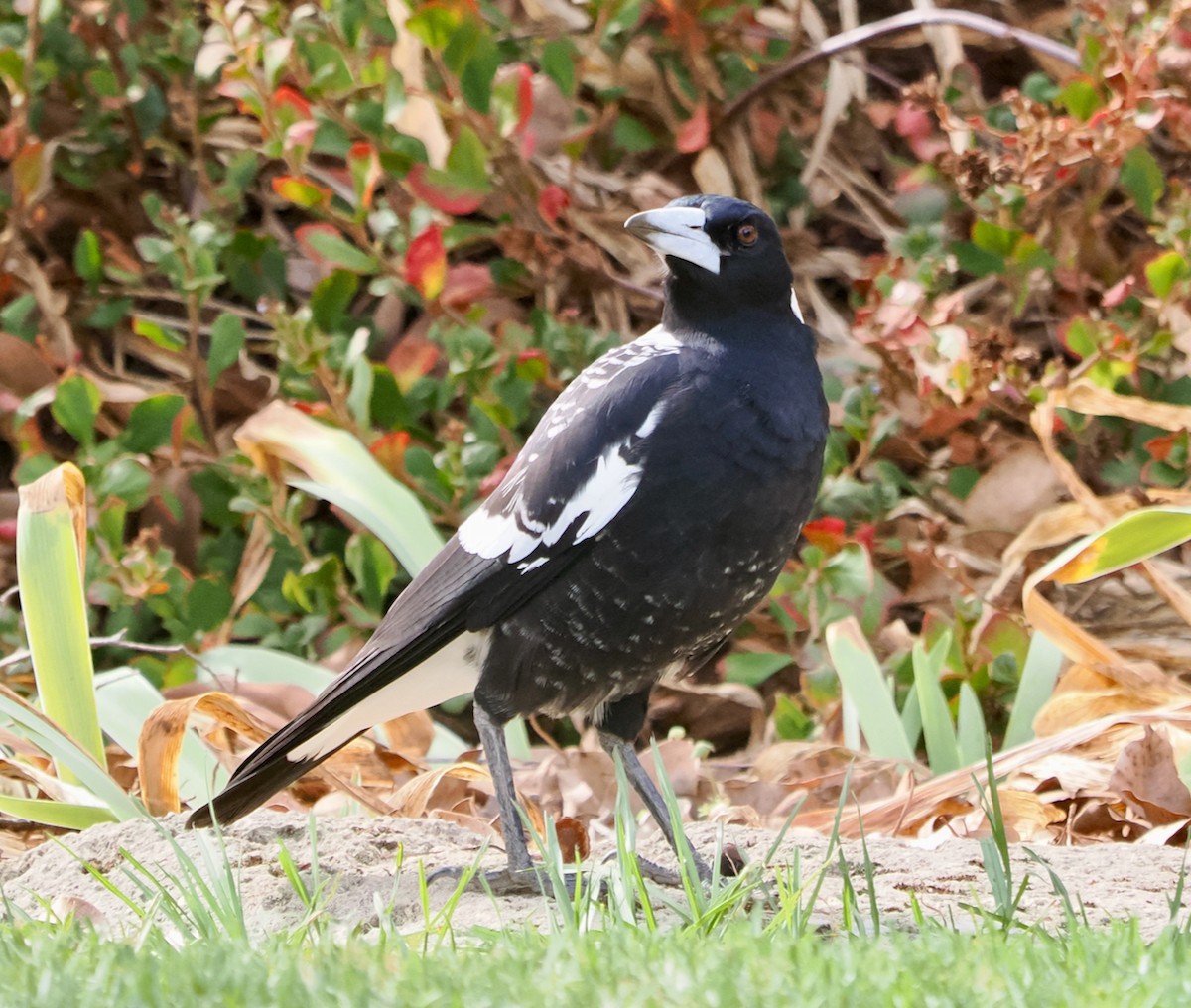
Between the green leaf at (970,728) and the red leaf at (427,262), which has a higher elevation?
the red leaf at (427,262)

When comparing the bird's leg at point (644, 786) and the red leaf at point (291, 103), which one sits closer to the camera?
the bird's leg at point (644, 786)

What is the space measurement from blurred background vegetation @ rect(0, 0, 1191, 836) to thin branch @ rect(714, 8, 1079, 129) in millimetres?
14

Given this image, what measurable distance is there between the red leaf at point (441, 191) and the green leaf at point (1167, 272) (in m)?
1.42

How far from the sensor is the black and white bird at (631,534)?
218 cm

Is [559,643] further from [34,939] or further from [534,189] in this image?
[534,189]

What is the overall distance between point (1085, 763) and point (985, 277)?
1.64 meters

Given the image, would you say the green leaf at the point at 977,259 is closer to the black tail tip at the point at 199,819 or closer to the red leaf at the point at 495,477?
the red leaf at the point at 495,477

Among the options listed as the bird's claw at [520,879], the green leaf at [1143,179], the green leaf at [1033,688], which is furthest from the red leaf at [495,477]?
the green leaf at [1143,179]

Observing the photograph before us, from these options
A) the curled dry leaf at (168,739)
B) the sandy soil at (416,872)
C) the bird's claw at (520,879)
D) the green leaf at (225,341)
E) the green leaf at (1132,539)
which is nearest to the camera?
the sandy soil at (416,872)

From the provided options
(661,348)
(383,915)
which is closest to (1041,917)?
(383,915)

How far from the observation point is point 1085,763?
2604 mm

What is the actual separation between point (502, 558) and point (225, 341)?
4.74 ft

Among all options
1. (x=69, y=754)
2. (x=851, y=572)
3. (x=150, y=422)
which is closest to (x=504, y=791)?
(x=69, y=754)

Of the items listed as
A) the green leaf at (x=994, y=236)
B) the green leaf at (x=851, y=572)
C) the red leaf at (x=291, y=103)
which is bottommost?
the green leaf at (x=851, y=572)
